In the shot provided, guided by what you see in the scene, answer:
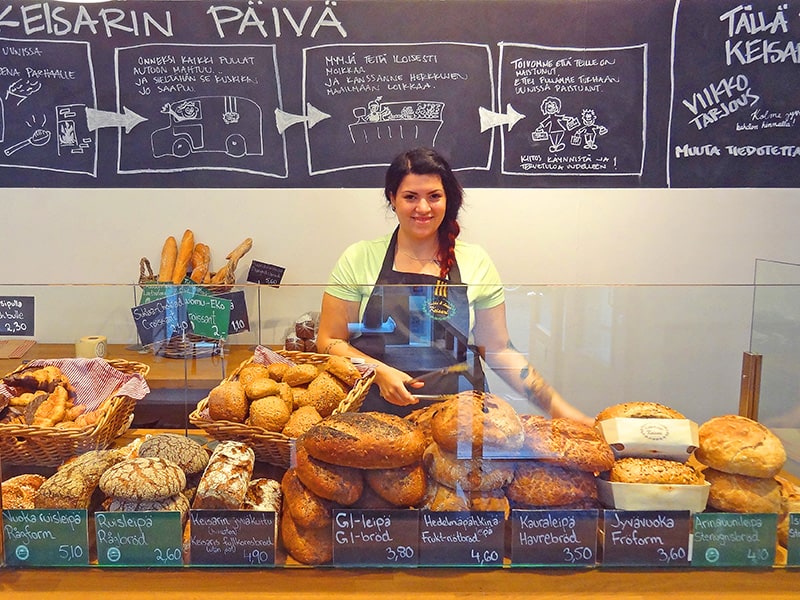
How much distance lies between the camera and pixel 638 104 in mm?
3514

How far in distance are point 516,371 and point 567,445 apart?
191 millimetres

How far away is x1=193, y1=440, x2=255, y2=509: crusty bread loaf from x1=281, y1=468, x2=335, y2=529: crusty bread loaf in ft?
0.27

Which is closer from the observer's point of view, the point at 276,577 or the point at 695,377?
the point at 276,577

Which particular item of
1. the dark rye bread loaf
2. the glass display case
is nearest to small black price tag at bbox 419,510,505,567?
the glass display case

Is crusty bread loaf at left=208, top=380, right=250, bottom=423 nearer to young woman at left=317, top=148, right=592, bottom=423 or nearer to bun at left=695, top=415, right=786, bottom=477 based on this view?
young woman at left=317, top=148, right=592, bottom=423

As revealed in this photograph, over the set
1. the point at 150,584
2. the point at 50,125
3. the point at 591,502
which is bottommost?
the point at 150,584

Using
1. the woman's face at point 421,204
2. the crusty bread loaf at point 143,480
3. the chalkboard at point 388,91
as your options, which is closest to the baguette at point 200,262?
the chalkboard at point 388,91

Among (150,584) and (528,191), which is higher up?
(528,191)

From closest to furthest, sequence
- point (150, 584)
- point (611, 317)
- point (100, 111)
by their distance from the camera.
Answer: point (150, 584) < point (611, 317) < point (100, 111)

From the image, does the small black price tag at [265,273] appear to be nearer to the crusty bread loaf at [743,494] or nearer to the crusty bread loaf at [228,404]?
the crusty bread loaf at [228,404]

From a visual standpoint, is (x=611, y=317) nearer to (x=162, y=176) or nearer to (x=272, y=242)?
(x=272, y=242)

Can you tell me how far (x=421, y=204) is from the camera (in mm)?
2369

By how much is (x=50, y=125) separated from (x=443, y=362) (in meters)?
2.97

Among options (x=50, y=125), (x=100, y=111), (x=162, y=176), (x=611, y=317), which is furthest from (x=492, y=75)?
(x=611, y=317)
